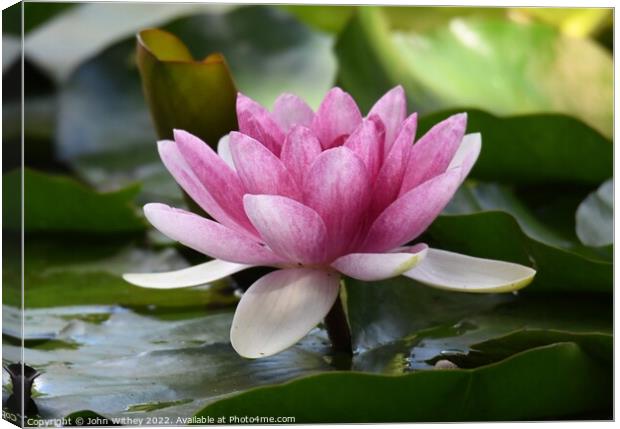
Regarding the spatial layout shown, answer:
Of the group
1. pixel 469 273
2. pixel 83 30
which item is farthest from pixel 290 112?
pixel 83 30

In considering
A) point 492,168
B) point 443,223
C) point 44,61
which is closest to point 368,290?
point 443,223

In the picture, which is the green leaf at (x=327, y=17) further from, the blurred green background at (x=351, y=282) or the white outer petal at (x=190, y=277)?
the white outer petal at (x=190, y=277)

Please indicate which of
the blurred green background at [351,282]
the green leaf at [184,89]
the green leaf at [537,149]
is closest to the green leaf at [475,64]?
the blurred green background at [351,282]

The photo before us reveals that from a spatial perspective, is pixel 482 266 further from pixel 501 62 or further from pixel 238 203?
pixel 501 62

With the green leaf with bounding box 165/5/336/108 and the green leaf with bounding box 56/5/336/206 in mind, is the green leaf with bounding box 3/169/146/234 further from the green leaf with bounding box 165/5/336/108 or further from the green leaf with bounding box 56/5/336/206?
the green leaf with bounding box 165/5/336/108

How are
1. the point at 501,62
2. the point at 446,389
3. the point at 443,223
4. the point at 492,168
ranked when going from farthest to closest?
the point at 501,62
the point at 492,168
the point at 443,223
the point at 446,389

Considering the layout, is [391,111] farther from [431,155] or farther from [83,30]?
[83,30]
